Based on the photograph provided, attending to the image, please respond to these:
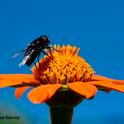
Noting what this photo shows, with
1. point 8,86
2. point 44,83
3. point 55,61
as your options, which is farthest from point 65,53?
point 8,86

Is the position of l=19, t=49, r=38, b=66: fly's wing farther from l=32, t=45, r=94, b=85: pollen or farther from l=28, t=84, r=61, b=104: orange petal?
l=28, t=84, r=61, b=104: orange petal

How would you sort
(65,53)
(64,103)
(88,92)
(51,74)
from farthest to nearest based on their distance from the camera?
(65,53), (51,74), (64,103), (88,92)

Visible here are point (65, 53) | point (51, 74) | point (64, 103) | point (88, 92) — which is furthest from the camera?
point (65, 53)

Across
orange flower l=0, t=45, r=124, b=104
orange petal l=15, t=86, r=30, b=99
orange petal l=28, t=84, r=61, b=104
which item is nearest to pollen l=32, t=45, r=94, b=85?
orange flower l=0, t=45, r=124, b=104

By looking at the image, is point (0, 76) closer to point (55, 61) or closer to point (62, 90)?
point (55, 61)

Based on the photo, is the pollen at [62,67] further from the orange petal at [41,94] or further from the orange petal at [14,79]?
the orange petal at [41,94]

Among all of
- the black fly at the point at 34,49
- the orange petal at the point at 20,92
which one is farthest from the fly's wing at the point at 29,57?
the orange petal at the point at 20,92

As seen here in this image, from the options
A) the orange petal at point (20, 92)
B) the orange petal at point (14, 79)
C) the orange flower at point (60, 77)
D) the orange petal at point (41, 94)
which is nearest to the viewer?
the orange petal at point (41, 94)
